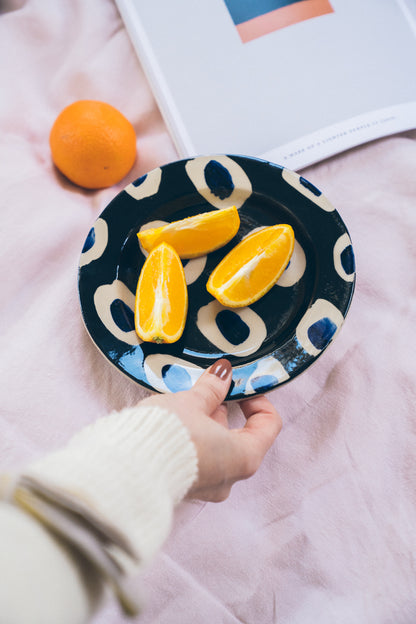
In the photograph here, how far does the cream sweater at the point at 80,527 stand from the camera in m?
0.29

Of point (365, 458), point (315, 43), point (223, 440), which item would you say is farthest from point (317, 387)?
point (315, 43)

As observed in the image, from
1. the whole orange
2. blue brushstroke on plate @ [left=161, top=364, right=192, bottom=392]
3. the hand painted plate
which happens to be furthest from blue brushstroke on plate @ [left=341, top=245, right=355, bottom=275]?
the whole orange

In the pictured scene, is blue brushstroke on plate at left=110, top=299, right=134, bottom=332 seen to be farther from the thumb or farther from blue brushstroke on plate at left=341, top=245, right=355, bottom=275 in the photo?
blue brushstroke on plate at left=341, top=245, right=355, bottom=275

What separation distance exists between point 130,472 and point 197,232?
15.3 inches

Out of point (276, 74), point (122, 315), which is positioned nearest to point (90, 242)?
point (122, 315)

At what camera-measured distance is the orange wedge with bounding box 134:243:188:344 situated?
604 millimetres

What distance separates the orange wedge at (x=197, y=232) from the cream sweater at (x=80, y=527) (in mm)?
Answer: 347

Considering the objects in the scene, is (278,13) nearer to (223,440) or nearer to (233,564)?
(223,440)

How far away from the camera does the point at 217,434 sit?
0.48 meters

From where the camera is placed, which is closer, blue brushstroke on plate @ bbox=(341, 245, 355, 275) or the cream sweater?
the cream sweater

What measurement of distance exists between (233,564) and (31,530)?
16.0 inches

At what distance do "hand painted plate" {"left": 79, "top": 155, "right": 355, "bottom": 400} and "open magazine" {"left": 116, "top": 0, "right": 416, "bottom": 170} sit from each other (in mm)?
109

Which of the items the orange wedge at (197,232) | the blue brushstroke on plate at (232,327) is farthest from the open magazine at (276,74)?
the blue brushstroke on plate at (232,327)

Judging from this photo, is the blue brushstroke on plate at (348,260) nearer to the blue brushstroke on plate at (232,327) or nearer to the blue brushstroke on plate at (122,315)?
the blue brushstroke on plate at (232,327)
